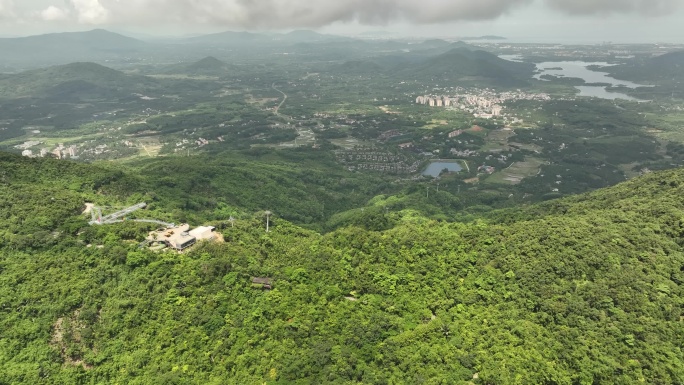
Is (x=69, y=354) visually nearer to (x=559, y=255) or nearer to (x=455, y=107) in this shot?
(x=559, y=255)

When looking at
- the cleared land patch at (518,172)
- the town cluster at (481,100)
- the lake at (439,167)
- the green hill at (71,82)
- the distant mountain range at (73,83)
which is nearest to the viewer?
the cleared land patch at (518,172)

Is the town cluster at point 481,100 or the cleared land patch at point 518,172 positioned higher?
the town cluster at point 481,100

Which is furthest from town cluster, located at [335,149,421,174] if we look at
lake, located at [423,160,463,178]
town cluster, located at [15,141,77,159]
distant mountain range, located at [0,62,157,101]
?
distant mountain range, located at [0,62,157,101]

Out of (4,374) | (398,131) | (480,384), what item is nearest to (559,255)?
(480,384)

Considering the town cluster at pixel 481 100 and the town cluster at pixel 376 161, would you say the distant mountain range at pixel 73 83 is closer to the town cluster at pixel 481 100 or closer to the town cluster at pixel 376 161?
the town cluster at pixel 376 161

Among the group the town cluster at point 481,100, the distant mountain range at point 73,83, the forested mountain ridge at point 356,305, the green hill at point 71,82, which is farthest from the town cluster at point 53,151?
the town cluster at point 481,100

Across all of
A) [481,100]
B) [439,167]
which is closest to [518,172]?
[439,167]

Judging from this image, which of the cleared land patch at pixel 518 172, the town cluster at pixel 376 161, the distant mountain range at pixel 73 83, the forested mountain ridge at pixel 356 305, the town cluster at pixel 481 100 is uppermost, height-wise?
the distant mountain range at pixel 73 83
